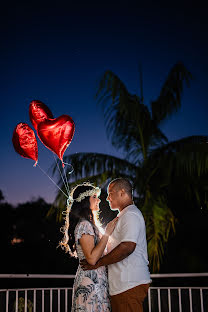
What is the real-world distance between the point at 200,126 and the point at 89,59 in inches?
117

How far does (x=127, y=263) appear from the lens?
114 inches

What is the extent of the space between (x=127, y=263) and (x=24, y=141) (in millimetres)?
2306

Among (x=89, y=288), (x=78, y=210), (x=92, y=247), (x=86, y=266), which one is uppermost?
(x=78, y=210)

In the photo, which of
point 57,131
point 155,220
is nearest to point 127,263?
point 57,131

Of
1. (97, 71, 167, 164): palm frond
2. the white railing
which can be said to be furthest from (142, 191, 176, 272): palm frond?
the white railing

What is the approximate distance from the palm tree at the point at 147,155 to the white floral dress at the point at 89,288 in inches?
113

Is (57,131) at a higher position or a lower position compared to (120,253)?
higher

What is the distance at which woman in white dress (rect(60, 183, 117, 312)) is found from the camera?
2.92 metres

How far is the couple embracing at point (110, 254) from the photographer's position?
2850 millimetres

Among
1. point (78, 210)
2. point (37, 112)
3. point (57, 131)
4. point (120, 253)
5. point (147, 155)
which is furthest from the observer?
point (147, 155)

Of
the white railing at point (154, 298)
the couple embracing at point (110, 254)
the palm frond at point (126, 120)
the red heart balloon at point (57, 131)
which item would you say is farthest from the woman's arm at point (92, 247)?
the palm frond at point (126, 120)

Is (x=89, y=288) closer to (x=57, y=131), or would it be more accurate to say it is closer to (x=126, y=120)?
(x=57, y=131)

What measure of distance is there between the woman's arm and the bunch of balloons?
1732 millimetres

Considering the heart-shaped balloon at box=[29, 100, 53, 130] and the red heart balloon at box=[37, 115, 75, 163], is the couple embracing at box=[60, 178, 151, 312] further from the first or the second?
the heart-shaped balloon at box=[29, 100, 53, 130]
